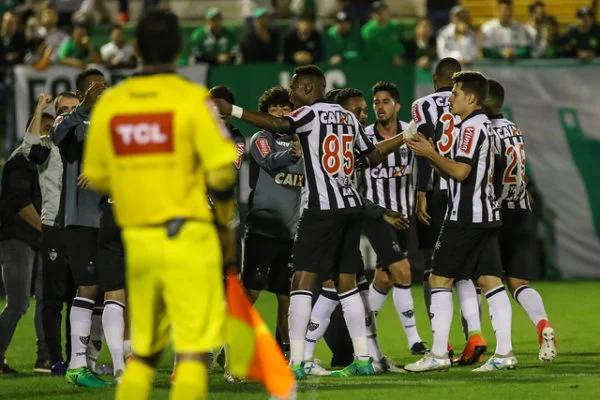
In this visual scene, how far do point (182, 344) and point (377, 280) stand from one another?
195 inches

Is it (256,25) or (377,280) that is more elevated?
(256,25)

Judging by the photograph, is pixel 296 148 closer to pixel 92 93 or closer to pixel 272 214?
pixel 272 214

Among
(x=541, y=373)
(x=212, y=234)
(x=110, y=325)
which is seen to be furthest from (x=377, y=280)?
(x=212, y=234)

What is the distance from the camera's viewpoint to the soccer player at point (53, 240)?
988cm

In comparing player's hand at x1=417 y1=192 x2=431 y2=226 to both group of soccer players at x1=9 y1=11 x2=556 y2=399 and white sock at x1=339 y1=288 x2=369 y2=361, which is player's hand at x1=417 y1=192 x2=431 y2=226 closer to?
group of soccer players at x1=9 y1=11 x2=556 y2=399

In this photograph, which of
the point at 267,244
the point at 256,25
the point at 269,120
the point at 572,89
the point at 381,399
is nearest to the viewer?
the point at 381,399

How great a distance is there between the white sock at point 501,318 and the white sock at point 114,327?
2840 millimetres

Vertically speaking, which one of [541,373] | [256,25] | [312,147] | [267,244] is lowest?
[541,373]

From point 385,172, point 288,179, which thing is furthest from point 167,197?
point 385,172

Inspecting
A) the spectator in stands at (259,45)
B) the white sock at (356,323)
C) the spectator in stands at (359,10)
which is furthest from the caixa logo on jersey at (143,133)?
the spectator in stands at (359,10)

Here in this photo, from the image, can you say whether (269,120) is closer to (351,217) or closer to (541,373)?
(351,217)

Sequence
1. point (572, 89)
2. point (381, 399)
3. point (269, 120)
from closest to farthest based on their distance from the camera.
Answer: point (381, 399) → point (269, 120) → point (572, 89)

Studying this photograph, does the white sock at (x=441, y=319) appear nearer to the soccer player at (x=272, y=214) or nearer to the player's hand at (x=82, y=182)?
the soccer player at (x=272, y=214)

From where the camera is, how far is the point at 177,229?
623 centimetres
